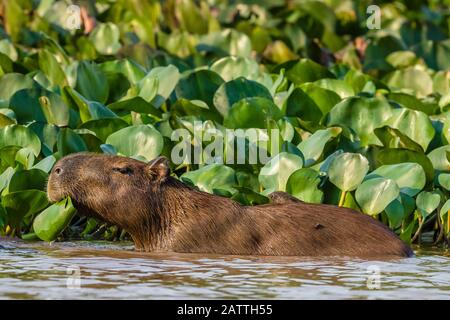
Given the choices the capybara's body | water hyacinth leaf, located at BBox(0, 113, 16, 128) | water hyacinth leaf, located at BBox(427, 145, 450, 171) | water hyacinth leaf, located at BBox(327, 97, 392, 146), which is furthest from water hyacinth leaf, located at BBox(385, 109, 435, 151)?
water hyacinth leaf, located at BBox(0, 113, 16, 128)

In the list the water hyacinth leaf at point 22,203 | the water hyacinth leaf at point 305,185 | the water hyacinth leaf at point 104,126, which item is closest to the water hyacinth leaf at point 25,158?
the water hyacinth leaf at point 22,203

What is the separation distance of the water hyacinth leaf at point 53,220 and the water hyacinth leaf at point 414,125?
3.29 meters

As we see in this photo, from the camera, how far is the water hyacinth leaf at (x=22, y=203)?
9.68 m

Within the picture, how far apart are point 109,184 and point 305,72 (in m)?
4.74

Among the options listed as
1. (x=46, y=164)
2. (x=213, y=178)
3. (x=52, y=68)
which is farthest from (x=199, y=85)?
(x=46, y=164)

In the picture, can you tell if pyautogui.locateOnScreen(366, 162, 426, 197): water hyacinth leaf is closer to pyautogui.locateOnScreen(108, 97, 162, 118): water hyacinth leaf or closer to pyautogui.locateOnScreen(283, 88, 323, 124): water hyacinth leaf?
pyautogui.locateOnScreen(283, 88, 323, 124): water hyacinth leaf

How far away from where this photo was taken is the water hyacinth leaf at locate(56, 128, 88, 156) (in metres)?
10.4

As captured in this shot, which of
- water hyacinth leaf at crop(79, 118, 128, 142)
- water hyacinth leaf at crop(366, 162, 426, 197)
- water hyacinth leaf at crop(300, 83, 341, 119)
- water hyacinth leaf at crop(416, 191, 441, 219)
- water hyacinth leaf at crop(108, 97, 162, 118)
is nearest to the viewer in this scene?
water hyacinth leaf at crop(416, 191, 441, 219)

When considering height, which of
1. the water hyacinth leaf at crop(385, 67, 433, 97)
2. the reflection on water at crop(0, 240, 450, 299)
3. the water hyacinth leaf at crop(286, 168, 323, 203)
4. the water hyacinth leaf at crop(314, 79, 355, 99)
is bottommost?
the reflection on water at crop(0, 240, 450, 299)

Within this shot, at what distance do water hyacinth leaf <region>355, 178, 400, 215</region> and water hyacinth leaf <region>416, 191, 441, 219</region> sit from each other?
41cm

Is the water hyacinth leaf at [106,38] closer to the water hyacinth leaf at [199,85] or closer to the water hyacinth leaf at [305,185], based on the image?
the water hyacinth leaf at [199,85]

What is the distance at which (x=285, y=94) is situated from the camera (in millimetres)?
12148

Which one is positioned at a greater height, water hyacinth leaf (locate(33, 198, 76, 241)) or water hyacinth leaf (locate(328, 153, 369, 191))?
water hyacinth leaf (locate(328, 153, 369, 191))

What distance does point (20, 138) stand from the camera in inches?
412
